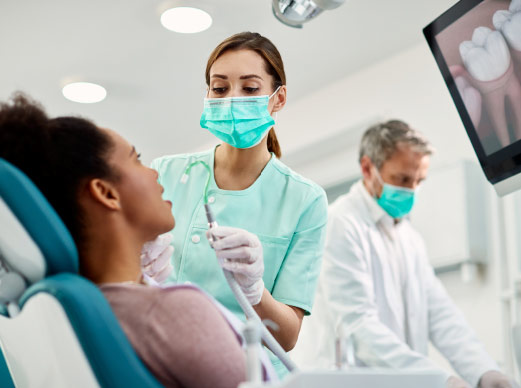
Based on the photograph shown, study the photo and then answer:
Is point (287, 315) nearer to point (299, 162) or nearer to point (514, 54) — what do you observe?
point (514, 54)

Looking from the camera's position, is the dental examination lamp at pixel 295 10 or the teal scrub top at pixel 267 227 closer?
the teal scrub top at pixel 267 227

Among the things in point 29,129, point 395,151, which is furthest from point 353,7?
point 29,129

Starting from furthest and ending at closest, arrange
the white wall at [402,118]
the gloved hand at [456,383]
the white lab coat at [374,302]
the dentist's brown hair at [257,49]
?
the white wall at [402,118] < the white lab coat at [374,302] < the gloved hand at [456,383] < the dentist's brown hair at [257,49]

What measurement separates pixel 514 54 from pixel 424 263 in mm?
1652

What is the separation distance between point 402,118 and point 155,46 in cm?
139

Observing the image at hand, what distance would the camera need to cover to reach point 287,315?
5.87 feet

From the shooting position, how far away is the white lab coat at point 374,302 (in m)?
2.77

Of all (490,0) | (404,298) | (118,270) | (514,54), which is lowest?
(404,298)

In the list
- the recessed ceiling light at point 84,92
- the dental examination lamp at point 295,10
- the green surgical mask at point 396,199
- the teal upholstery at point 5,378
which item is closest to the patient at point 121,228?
the teal upholstery at point 5,378

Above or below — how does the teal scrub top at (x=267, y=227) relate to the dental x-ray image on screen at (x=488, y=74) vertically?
below

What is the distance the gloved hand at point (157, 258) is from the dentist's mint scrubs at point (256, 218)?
0.22m

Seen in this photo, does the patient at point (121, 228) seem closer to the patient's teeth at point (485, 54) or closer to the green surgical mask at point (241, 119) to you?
the green surgical mask at point (241, 119)

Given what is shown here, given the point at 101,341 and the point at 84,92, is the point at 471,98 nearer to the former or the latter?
the point at 101,341

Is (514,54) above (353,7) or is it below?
below
